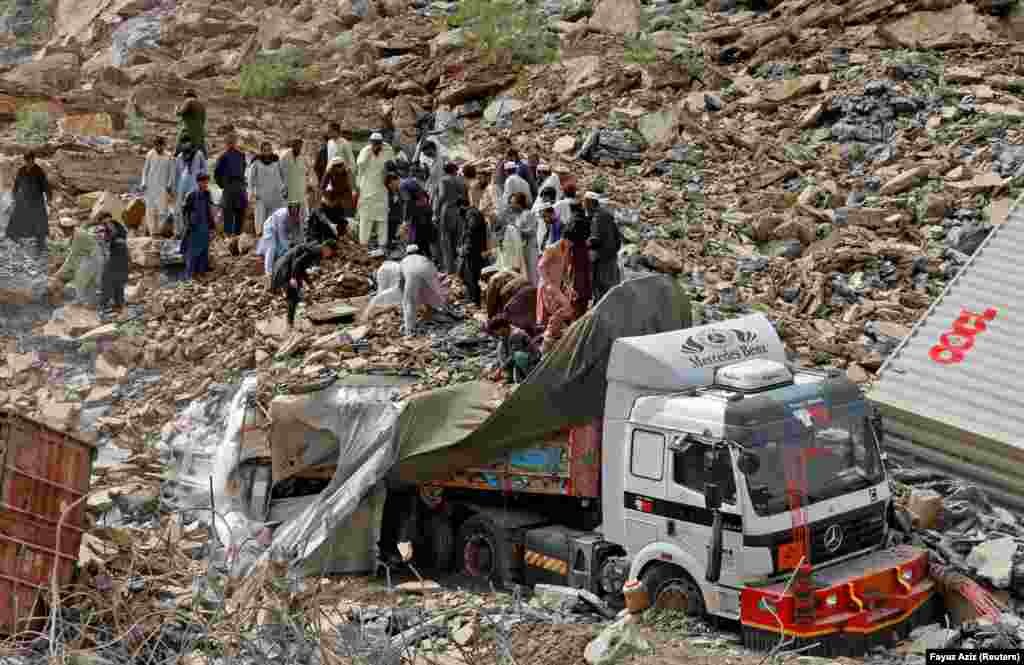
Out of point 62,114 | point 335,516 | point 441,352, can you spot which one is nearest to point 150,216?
point 62,114

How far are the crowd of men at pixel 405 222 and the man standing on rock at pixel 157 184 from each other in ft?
0.06

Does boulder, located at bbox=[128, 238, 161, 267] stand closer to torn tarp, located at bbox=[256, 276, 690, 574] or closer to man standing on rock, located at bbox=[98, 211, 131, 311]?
man standing on rock, located at bbox=[98, 211, 131, 311]

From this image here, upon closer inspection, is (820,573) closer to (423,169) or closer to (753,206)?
(753,206)

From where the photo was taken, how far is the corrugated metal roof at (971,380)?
12570 mm

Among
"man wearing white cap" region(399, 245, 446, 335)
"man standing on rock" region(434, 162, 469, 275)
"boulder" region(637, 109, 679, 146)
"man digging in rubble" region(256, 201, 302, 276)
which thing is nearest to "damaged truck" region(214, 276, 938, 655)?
"man wearing white cap" region(399, 245, 446, 335)

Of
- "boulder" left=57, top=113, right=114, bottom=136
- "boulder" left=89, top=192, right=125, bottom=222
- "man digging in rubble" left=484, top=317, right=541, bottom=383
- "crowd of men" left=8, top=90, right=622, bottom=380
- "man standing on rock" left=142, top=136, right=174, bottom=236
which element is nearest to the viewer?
"man digging in rubble" left=484, top=317, right=541, bottom=383

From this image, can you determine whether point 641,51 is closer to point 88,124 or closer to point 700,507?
point 88,124

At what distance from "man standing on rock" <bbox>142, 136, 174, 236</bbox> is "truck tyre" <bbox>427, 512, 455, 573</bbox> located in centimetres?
887

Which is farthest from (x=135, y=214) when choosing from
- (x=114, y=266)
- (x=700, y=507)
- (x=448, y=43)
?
(x=700, y=507)

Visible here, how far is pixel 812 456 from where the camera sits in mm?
10406

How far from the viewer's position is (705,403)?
412 inches

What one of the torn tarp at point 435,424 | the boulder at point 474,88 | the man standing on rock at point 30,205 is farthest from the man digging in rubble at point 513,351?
the boulder at point 474,88

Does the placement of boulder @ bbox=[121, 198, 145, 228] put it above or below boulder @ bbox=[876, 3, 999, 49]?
below

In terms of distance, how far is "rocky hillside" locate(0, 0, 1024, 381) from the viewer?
16.7 meters
